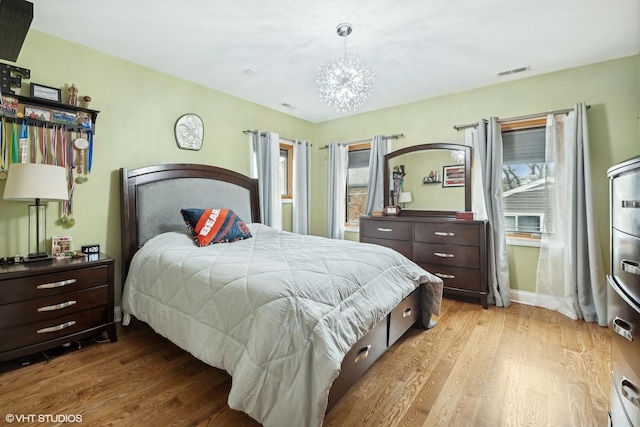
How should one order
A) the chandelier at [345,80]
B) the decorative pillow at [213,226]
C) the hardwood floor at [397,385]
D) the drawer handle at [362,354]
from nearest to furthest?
1. the hardwood floor at [397,385]
2. the drawer handle at [362,354]
3. the chandelier at [345,80]
4. the decorative pillow at [213,226]

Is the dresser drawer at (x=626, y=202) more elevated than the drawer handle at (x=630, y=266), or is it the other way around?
the dresser drawer at (x=626, y=202)

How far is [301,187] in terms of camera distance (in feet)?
14.6

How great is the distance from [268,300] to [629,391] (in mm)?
1339

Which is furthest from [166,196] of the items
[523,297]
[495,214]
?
[523,297]

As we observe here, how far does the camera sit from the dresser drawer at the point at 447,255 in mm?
3078

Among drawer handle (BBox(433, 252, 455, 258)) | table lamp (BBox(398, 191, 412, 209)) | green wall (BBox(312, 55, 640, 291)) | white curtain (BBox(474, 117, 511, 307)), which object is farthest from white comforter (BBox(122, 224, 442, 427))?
green wall (BBox(312, 55, 640, 291))

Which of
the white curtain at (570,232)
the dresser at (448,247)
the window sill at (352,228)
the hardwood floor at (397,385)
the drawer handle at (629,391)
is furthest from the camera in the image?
the window sill at (352,228)

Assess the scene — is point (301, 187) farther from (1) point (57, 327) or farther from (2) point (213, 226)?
(1) point (57, 327)

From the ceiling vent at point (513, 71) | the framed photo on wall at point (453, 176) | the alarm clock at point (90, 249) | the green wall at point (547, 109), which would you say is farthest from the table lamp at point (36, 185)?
the ceiling vent at point (513, 71)

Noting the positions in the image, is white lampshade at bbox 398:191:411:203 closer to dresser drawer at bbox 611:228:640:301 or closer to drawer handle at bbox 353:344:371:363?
drawer handle at bbox 353:344:371:363

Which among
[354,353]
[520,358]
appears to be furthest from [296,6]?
[520,358]

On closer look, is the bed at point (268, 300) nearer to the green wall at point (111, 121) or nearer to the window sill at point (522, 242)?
the green wall at point (111, 121)

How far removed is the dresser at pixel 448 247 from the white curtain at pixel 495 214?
15 cm

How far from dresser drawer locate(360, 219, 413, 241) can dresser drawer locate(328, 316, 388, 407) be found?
170 cm
